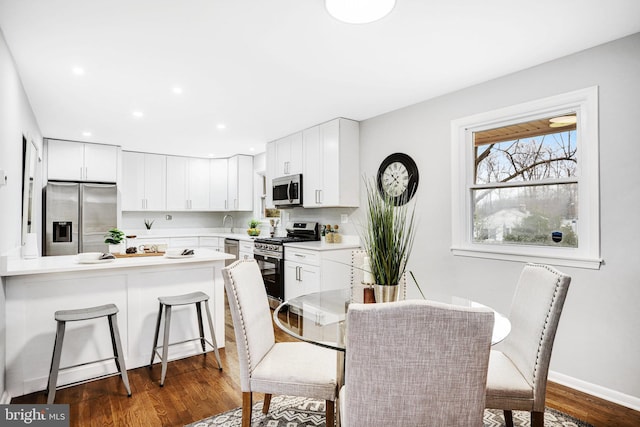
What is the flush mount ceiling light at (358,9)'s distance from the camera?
175 centimetres

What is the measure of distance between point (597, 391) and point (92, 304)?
362 centimetres

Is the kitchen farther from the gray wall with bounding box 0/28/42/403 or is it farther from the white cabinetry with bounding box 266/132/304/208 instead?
the white cabinetry with bounding box 266/132/304/208

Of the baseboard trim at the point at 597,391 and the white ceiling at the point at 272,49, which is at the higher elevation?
the white ceiling at the point at 272,49

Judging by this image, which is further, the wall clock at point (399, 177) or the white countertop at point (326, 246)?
the white countertop at point (326, 246)

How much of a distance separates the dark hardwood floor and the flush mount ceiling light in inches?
94.4

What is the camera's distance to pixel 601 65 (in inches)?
91.8

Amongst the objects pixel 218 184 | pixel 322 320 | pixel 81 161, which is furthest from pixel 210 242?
pixel 322 320

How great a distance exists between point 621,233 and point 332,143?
2.79 metres

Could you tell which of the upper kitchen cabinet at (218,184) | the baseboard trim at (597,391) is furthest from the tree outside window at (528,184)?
the upper kitchen cabinet at (218,184)

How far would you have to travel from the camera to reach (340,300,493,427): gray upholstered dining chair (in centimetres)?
101

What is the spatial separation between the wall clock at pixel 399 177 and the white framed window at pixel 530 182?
473mm

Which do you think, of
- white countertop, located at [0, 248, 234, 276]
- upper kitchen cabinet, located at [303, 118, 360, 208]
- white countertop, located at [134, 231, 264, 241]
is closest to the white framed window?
upper kitchen cabinet, located at [303, 118, 360, 208]

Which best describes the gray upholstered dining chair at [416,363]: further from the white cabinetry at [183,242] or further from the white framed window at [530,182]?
the white cabinetry at [183,242]

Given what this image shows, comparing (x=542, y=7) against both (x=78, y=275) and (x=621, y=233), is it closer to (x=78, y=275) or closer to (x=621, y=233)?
(x=621, y=233)
